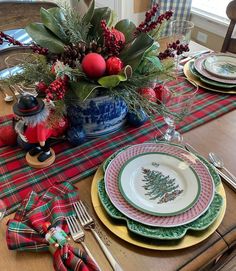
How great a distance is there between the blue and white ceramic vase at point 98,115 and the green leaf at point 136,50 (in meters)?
0.11

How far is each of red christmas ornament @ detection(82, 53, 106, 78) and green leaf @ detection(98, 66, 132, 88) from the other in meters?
0.02

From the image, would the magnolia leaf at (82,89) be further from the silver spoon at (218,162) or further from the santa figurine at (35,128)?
the silver spoon at (218,162)

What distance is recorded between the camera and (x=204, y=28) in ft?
7.68

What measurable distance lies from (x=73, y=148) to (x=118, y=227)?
11.8 inches

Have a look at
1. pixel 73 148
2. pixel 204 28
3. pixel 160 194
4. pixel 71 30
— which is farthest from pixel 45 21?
pixel 204 28

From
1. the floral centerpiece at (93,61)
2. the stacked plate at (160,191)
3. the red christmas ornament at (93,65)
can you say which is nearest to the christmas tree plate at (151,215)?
the stacked plate at (160,191)

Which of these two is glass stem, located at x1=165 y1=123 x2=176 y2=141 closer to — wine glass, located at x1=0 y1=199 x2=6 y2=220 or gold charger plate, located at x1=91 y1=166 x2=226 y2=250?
gold charger plate, located at x1=91 y1=166 x2=226 y2=250

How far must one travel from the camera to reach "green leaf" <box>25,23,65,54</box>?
71cm

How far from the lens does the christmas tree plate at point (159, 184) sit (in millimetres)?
577

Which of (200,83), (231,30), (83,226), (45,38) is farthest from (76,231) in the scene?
(231,30)

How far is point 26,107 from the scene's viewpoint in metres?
0.60

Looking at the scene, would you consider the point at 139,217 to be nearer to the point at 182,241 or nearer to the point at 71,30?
the point at 182,241

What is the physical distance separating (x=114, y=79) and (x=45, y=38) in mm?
242

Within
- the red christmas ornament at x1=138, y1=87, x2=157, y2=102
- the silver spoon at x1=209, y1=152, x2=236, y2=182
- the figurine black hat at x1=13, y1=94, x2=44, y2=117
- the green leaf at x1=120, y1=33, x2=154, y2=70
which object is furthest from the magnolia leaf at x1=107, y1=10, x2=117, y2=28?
the silver spoon at x1=209, y1=152, x2=236, y2=182
